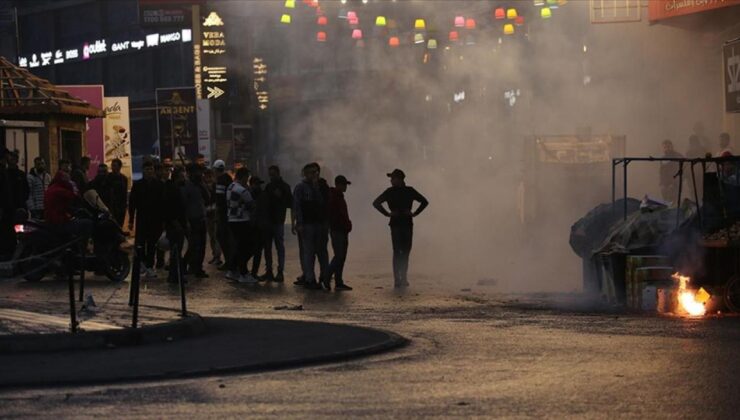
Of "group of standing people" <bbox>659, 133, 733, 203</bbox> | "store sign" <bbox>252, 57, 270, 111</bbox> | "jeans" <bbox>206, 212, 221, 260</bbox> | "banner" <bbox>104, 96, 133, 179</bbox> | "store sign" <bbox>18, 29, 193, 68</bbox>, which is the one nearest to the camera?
"jeans" <bbox>206, 212, 221, 260</bbox>

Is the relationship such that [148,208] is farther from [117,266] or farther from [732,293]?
[732,293]

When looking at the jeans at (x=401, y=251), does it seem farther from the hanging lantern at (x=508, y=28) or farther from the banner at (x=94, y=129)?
the banner at (x=94, y=129)

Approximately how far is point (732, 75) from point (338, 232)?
7.52 meters

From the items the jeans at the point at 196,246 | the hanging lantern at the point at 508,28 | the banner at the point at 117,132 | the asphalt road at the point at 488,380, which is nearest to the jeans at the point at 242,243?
the jeans at the point at 196,246

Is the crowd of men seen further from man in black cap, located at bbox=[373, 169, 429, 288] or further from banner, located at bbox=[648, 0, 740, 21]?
banner, located at bbox=[648, 0, 740, 21]

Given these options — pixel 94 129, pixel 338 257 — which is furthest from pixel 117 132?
pixel 338 257

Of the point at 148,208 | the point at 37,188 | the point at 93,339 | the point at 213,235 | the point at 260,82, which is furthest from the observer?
the point at 260,82

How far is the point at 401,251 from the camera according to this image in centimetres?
1962

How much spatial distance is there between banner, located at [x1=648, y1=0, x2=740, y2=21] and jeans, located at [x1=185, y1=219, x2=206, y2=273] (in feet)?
34.2

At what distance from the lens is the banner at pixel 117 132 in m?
36.1

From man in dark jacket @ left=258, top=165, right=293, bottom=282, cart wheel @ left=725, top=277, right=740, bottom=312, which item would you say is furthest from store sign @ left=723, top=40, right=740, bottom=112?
cart wheel @ left=725, top=277, right=740, bottom=312

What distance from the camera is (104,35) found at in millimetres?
81688

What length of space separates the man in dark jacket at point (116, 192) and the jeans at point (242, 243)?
→ 4150mm

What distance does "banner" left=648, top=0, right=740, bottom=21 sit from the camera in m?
25.9
